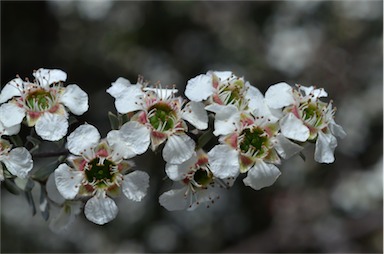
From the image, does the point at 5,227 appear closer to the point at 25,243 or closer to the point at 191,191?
the point at 25,243

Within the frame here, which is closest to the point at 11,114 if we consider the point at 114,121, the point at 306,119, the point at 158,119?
the point at 114,121

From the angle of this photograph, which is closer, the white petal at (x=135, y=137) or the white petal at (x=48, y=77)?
the white petal at (x=135, y=137)

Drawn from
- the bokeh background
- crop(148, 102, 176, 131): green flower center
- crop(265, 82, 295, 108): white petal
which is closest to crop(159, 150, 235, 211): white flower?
crop(148, 102, 176, 131): green flower center

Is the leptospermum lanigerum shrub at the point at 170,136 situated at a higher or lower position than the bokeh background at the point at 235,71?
higher

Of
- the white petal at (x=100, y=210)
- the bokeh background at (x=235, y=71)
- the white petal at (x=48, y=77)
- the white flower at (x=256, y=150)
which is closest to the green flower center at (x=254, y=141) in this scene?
the white flower at (x=256, y=150)

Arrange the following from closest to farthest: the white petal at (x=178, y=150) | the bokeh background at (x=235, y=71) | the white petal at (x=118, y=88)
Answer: the white petal at (x=178, y=150), the white petal at (x=118, y=88), the bokeh background at (x=235, y=71)

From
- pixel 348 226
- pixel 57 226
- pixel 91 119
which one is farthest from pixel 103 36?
pixel 57 226

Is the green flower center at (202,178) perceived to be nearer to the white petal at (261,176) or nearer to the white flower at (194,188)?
Result: the white flower at (194,188)
